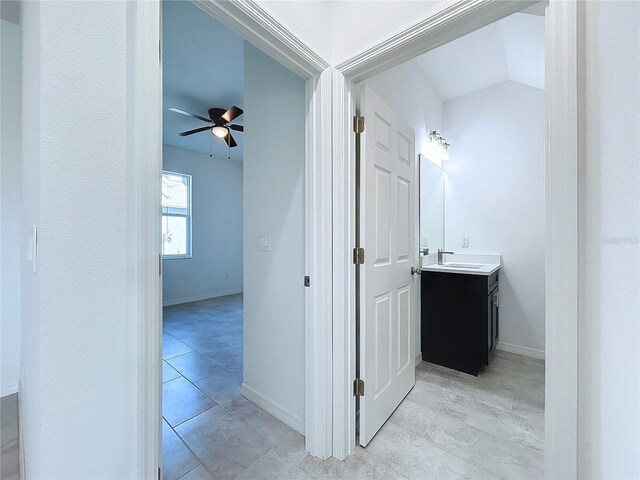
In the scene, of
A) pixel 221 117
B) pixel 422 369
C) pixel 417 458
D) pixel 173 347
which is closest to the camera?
pixel 417 458

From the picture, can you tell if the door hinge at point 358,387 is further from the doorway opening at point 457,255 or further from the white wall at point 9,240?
the white wall at point 9,240

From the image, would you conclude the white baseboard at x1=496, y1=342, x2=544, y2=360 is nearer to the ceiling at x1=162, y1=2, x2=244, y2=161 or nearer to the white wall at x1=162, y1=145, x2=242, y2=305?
the ceiling at x1=162, y1=2, x2=244, y2=161

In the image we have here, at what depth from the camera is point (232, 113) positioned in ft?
10.2

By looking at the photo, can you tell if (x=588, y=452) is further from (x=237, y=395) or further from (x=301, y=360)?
(x=237, y=395)

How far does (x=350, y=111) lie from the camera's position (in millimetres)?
1447

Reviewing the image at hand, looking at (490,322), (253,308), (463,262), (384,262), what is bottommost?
(490,322)

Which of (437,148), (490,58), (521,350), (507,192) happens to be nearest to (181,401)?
(521,350)

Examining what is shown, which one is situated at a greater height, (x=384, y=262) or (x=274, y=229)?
(x=274, y=229)

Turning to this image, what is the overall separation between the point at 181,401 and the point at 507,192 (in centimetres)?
353

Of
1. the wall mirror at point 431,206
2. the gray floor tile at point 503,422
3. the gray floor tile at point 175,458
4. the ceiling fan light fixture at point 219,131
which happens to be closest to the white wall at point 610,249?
the gray floor tile at point 503,422

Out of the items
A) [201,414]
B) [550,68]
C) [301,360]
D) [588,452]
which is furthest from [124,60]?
[201,414]

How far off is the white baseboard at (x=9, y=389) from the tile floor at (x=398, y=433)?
98 centimetres

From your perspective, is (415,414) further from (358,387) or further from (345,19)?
(345,19)

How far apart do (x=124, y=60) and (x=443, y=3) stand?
3.89 ft
